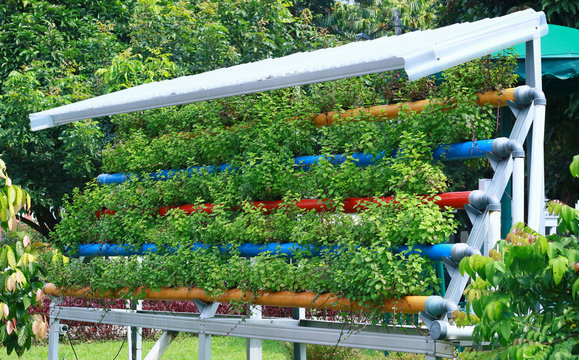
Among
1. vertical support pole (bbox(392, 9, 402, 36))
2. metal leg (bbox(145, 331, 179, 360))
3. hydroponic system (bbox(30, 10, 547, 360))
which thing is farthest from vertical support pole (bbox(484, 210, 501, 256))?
vertical support pole (bbox(392, 9, 402, 36))

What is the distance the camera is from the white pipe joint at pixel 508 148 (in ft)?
14.3

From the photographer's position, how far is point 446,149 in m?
4.70

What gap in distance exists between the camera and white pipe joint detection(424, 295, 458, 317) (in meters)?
4.12

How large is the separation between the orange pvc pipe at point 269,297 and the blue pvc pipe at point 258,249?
280 mm

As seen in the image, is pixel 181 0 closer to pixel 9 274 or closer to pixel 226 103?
pixel 226 103

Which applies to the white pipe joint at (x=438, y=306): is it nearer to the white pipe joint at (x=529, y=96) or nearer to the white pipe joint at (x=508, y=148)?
the white pipe joint at (x=508, y=148)

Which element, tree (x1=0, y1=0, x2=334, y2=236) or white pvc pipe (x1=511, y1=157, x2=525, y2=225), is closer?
white pvc pipe (x1=511, y1=157, x2=525, y2=225)

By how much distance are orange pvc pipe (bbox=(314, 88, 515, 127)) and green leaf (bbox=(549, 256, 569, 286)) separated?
183 cm

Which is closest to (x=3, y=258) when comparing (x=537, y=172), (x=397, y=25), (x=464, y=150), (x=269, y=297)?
(x=269, y=297)

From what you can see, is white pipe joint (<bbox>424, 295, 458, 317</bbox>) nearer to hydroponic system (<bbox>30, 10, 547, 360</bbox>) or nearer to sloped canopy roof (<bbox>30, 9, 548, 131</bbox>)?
hydroponic system (<bbox>30, 10, 547, 360</bbox>)

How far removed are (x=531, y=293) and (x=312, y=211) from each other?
214 centimetres

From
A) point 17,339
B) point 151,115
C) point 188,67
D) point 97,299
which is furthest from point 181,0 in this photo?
point 17,339

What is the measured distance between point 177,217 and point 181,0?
8.20 m

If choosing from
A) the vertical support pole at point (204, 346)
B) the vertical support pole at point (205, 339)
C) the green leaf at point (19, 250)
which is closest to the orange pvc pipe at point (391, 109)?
the vertical support pole at point (205, 339)
